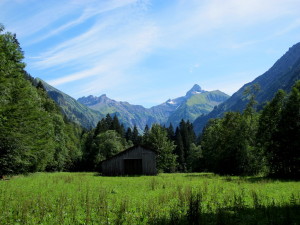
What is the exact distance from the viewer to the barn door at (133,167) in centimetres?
4759

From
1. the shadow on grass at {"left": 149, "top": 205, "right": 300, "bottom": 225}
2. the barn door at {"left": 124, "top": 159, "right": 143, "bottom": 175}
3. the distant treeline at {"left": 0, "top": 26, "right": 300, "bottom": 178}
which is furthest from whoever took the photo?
the barn door at {"left": 124, "top": 159, "right": 143, "bottom": 175}

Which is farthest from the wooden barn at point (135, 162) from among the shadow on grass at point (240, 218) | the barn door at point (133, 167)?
the shadow on grass at point (240, 218)

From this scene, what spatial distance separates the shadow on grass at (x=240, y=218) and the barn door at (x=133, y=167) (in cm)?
3651

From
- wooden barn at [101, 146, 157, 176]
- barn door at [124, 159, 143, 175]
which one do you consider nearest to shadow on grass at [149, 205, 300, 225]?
wooden barn at [101, 146, 157, 176]

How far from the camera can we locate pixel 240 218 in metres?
10.9

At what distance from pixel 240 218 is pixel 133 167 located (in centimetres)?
3791

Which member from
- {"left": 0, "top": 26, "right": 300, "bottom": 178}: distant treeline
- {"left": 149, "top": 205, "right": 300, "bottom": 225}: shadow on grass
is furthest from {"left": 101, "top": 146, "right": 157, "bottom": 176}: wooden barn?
{"left": 149, "top": 205, "right": 300, "bottom": 225}: shadow on grass

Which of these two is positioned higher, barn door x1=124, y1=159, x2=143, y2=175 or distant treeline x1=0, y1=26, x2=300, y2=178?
distant treeline x1=0, y1=26, x2=300, y2=178

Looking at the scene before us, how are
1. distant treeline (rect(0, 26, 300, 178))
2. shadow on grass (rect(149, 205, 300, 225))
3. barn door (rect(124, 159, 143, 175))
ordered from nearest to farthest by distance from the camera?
1. shadow on grass (rect(149, 205, 300, 225))
2. distant treeline (rect(0, 26, 300, 178))
3. barn door (rect(124, 159, 143, 175))

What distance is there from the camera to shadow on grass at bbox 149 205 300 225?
9.98 m

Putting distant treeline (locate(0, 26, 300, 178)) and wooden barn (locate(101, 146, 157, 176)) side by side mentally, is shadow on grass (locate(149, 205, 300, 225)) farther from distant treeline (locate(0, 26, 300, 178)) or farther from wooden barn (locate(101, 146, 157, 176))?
wooden barn (locate(101, 146, 157, 176))

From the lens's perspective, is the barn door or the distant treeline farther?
the barn door

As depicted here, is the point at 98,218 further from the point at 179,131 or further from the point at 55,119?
the point at 179,131

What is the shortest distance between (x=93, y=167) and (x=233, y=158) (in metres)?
49.0
